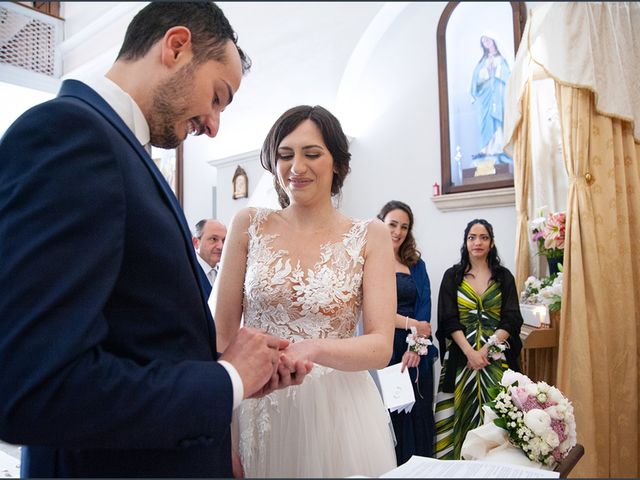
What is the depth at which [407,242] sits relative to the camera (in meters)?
2.31

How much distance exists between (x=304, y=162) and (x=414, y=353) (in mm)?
1111

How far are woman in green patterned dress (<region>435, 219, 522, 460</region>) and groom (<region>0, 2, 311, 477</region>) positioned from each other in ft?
4.27

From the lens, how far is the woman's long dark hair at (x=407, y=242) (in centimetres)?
223

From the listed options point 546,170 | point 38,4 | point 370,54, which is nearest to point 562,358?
point 546,170

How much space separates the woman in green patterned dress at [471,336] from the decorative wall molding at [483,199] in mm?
242

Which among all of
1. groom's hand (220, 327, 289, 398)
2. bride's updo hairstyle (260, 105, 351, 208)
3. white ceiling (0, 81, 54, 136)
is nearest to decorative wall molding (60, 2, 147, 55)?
white ceiling (0, 81, 54, 136)

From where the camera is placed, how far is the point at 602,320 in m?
1.97

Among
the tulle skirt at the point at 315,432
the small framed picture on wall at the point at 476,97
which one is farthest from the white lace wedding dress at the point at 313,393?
the small framed picture on wall at the point at 476,97

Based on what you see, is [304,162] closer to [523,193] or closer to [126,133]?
[126,133]

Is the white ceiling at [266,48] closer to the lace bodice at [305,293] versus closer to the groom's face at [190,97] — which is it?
the groom's face at [190,97]

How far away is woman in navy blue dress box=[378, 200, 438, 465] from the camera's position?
2.15m

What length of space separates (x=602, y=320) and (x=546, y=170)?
0.74 meters

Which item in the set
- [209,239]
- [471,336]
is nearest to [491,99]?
[471,336]

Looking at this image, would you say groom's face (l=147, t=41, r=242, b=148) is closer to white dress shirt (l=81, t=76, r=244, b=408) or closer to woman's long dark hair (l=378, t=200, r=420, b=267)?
white dress shirt (l=81, t=76, r=244, b=408)
